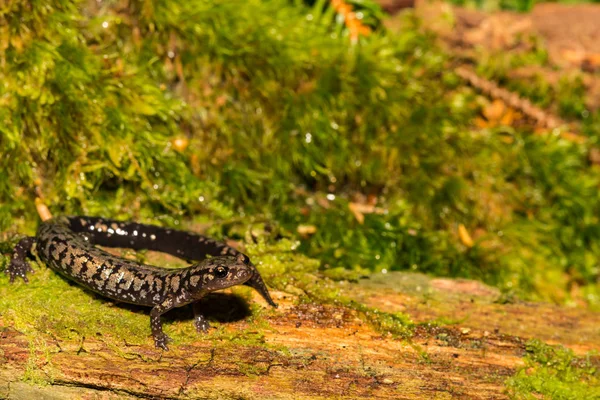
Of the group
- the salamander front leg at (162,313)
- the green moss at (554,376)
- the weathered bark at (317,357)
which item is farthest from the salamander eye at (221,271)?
the green moss at (554,376)

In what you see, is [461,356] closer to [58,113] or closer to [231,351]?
[231,351]

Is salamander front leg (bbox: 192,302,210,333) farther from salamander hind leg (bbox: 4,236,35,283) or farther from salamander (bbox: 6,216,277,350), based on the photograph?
salamander hind leg (bbox: 4,236,35,283)

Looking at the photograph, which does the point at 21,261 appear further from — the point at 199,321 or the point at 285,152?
the point at 285,152

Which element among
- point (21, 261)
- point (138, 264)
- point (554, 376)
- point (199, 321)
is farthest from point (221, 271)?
point (554, 376)

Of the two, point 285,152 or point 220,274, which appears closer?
point 220,274

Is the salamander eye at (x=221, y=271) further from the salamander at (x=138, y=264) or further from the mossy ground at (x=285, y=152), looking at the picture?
the mossy ground at (x=285, y=152)

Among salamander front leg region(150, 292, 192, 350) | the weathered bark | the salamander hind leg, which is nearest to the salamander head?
salamander front leg region(150, 292, 192, 350)
